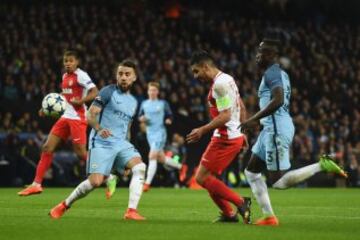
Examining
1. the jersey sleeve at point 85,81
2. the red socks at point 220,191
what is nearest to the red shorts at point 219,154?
the red socks at point 220,191

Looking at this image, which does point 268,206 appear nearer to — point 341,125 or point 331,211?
point 331,211

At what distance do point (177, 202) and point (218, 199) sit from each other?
4.89m

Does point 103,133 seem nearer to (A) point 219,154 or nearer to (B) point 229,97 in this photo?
(A) point 219,154

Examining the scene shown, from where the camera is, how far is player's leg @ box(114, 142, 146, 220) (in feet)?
35.4

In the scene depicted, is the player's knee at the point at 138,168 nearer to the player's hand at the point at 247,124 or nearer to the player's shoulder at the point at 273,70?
the player's hand at the point at 247,124

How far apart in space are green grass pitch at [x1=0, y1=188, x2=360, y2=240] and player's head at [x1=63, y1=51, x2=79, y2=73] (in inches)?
90.2

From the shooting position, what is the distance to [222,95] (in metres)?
9.94

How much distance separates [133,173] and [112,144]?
46 cm

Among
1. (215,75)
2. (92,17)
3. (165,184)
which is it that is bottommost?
(165,184)

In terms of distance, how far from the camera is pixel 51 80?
23.4 metres

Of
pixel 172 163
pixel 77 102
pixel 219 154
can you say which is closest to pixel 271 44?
pixel 219 154

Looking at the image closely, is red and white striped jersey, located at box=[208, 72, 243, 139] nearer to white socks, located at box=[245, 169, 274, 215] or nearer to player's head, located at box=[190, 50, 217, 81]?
player's head, located at box=[190, 50, 217, 81]

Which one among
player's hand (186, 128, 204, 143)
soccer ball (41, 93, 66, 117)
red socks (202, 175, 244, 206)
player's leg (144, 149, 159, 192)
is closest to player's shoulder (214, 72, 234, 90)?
player's hand (186, 128, 204, 143)

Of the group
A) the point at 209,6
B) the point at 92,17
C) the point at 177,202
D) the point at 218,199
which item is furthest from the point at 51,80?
the point at 209,6
